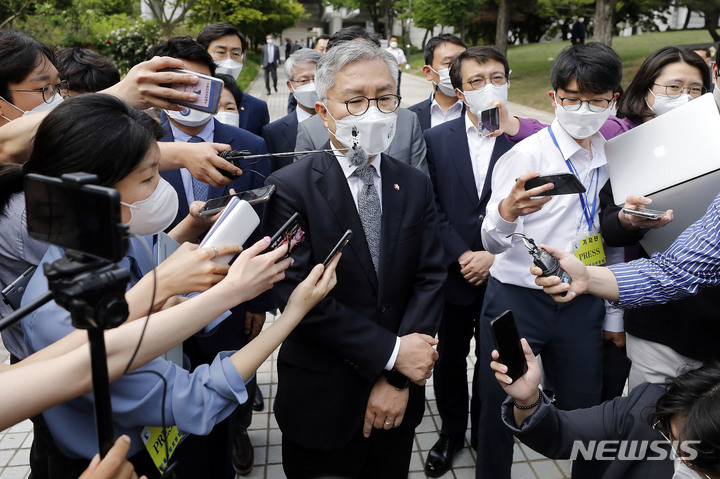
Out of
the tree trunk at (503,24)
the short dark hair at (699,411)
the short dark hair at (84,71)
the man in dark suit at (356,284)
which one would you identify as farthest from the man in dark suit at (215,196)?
the tree trunk at (503,24)

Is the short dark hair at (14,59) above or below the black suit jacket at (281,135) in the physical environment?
above

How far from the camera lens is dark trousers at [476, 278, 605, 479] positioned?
105 inches

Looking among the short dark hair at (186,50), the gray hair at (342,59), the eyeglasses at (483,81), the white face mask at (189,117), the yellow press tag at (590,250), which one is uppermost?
the gray hair at (342,59)

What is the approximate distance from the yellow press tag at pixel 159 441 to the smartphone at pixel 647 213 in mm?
1959

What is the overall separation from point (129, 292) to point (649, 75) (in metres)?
3.00

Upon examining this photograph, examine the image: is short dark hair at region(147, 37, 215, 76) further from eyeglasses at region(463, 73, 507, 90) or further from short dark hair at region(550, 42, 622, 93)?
short dark hair at region(550, 42, 622, 93)

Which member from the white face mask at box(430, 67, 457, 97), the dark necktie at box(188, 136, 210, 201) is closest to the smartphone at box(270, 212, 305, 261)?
the dark necktie at box(188, 136, 210, 201)

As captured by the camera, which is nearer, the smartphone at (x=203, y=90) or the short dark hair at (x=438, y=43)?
the smartphone at (x=203, y=90)

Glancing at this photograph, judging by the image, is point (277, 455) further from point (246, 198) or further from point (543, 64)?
point (543, 64)

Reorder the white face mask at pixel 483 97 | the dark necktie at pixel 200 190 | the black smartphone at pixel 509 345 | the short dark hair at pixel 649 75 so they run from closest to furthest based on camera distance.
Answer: the black smartphone at pixel 509 345, the dark necktie at pixel 200 190, the short dark hair at pixel 649 75, the white face mask at pixel 483 97

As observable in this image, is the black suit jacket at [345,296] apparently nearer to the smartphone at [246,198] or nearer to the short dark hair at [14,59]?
the smartphone at [246,198]

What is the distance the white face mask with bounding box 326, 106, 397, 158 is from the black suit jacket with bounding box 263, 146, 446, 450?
3.8 inches

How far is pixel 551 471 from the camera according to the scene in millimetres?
3236

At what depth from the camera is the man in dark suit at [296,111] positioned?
431cm
